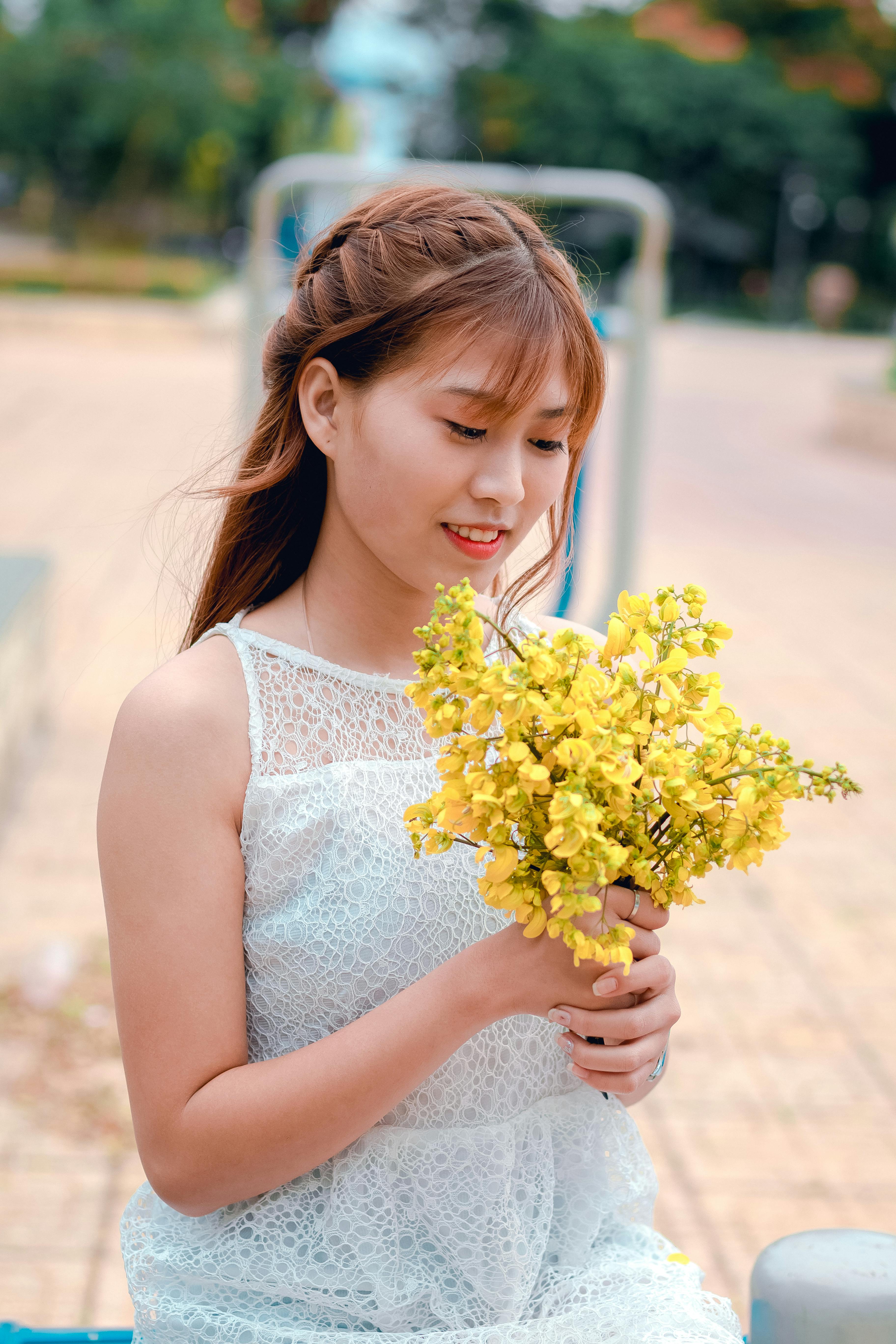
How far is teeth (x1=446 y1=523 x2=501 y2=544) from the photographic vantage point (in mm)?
1330

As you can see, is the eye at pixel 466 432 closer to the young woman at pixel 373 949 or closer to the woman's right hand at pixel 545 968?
the young woman at pixel 373 949

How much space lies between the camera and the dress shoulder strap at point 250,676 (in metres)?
1.31

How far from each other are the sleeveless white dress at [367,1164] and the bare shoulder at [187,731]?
0.06 ft

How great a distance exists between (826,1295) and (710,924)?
2713 millimetres

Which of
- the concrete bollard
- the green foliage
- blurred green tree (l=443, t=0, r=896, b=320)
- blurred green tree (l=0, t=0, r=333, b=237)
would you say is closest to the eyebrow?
the concrete bollard

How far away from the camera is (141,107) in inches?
1240

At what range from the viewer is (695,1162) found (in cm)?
295

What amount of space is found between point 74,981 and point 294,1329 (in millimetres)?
2317

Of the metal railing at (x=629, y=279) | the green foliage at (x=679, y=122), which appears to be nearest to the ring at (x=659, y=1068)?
the metal railing at (x=629, y=279)

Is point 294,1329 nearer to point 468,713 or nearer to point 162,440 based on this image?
point 468,713

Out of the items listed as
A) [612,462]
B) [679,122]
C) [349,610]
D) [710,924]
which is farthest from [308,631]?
[679,122]

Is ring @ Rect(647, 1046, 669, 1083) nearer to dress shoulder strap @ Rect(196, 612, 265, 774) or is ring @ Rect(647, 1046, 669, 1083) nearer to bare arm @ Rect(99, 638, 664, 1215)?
bare arm @ Rect(99, 638, 664, 1215)

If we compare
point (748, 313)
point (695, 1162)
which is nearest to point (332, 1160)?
point (695, 1162)

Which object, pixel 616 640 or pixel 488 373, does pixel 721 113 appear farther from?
pixel 616 640
